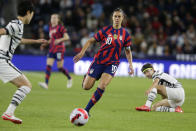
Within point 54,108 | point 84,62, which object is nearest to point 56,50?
point 54,108

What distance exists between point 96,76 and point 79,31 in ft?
50.6

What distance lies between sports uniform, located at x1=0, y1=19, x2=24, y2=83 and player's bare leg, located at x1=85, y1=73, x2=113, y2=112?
1.60 meters

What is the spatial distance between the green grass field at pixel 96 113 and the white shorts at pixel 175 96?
1.21 feet

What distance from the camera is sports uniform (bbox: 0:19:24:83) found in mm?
7730

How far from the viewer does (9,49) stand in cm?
787

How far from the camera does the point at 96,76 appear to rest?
9391 millimetres

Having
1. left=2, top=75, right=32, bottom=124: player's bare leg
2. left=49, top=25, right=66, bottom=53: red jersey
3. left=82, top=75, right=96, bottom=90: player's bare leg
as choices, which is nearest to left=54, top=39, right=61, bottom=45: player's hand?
left=49, top=25, right=66, bottom=53: red jersey

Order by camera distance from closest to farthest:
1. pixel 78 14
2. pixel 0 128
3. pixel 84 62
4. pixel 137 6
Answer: pixel 0 128 < pixel 84 62 < pixel 78 14 < pixel 137 6

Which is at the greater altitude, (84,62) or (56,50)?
(56,50)

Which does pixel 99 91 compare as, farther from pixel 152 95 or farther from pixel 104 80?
pixel 152 95

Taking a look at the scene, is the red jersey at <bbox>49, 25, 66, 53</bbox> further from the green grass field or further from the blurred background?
the blurred background

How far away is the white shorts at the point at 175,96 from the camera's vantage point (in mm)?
10070

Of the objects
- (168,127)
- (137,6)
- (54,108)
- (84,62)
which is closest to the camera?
(168,127)

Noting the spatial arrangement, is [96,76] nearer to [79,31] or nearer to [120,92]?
[120,92]
